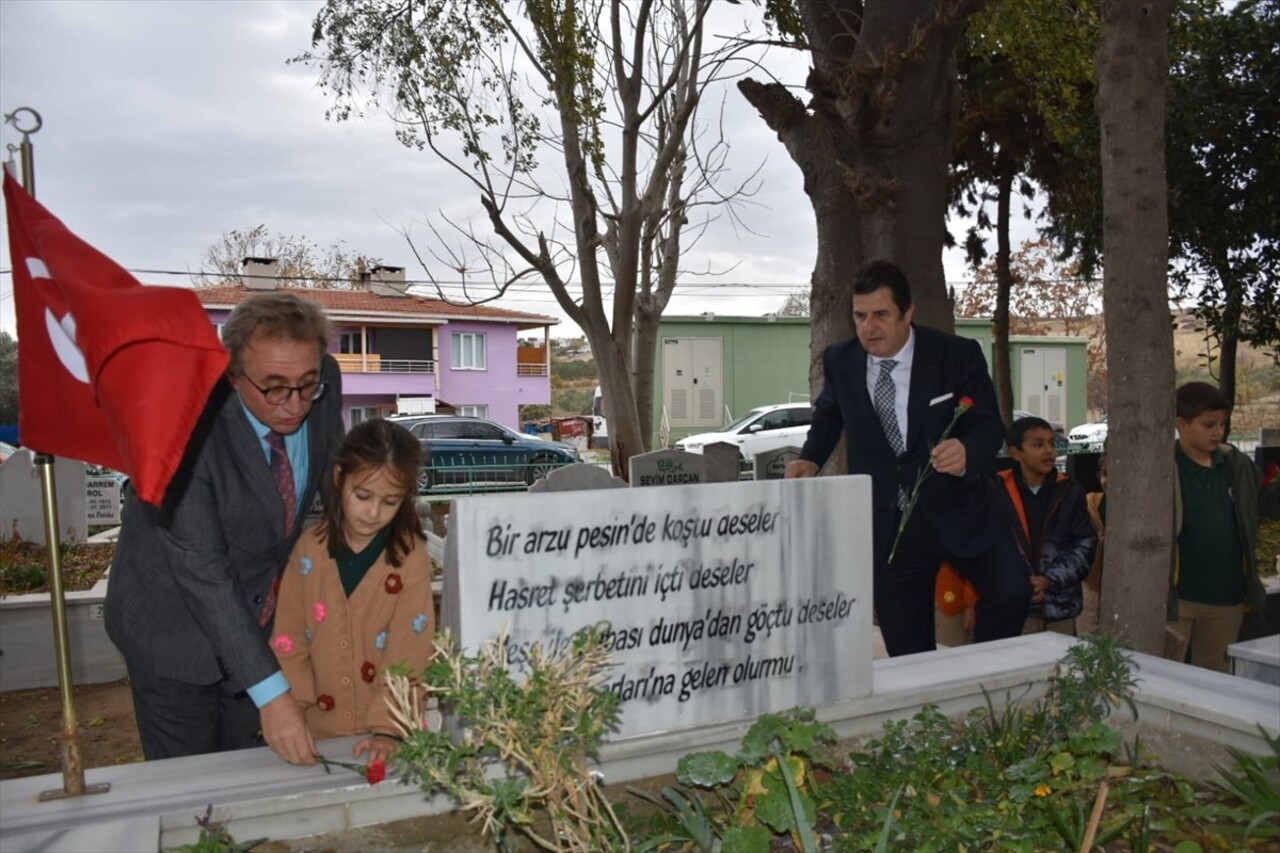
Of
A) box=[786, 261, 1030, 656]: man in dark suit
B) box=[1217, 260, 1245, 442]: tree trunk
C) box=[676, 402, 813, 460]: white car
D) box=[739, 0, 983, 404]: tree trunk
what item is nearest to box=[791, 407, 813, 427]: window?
box=[676, 402, 813, 460]: white car

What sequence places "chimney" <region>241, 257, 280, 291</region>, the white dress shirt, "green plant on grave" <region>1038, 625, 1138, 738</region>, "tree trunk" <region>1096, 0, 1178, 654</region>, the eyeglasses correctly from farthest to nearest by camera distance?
"chimney" <region>241, 257, 280, 291</region> → the white dress shirt → "tree trunk" <region>1096, 0, 1178, 654</region> → "green plant on grave" <region>1038, 625, 1138, 738</region> → the eyeglasses

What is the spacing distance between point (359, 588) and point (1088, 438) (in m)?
29.5

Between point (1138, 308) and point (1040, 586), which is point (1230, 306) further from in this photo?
point (1138, 308)

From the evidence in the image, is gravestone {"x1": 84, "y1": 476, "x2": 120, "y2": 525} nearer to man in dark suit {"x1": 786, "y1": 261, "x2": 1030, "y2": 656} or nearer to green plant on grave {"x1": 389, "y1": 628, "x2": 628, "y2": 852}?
man in dark suit {"x1": 786, "y1": 261, "x2": 1030, "y2": 656}

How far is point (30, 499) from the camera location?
9.48 m

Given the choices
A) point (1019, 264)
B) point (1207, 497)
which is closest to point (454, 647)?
point (1207, 497)

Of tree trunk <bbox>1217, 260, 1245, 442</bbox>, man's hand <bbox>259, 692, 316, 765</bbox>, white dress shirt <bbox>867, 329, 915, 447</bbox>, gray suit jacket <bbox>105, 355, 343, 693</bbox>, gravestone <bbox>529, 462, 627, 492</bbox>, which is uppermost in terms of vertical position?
tree trunk <bbox>1217, 260, 1245, 442</bbox>

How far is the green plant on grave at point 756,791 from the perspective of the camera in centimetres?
226

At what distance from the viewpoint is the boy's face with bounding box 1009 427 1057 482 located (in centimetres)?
466

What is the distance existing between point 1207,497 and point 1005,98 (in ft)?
36.2

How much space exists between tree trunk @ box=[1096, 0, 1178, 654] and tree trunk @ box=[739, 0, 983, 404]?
114 inches

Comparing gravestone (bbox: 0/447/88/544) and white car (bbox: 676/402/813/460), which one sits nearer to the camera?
gravestone (bbox: 0/447/88/544)

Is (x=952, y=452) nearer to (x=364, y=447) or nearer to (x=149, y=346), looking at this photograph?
(x=364, y=447)

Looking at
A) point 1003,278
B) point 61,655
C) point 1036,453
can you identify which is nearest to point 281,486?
point 61,655
